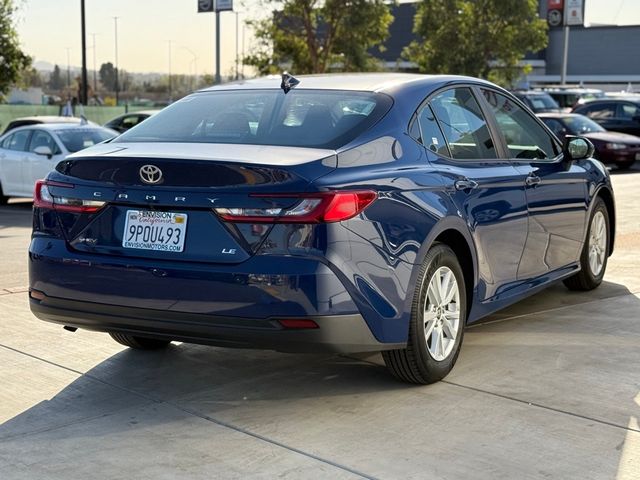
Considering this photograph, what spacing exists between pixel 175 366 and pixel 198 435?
1.25 metres

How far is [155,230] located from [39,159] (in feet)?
40.4

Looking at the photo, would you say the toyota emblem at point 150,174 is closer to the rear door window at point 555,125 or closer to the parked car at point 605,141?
the parked car at point 605,141

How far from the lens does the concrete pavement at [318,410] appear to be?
4.23 m

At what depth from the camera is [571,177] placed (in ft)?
23.3

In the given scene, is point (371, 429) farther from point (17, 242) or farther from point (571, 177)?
point (17, 242)

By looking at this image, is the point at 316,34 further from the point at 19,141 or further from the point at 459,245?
the point at 459,245

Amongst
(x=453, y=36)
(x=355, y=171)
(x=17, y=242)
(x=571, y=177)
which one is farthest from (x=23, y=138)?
(x=453, y=36)

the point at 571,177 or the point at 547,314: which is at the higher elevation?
the point at 571,177

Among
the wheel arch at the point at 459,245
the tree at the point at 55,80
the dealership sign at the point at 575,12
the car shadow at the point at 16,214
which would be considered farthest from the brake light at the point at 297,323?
the tree at the point at 55,80

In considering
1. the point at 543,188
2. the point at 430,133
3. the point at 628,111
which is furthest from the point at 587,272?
the point at 628,111

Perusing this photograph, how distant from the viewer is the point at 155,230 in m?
4.73

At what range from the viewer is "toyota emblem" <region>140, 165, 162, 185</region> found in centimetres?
473

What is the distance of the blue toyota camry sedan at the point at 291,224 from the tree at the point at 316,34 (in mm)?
29347

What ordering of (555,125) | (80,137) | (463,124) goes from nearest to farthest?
1. (463,124)
2. (80,137)
3. (555,125)
